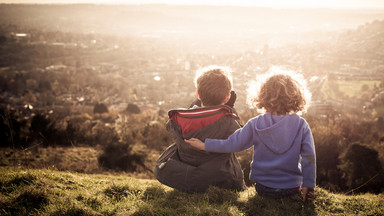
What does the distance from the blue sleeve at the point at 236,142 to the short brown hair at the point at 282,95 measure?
1.07ft

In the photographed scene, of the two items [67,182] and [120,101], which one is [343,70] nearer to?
[67,182]

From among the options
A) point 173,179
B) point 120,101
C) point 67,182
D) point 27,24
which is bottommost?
point 120,101

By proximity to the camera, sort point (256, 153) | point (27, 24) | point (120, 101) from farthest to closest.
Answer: point (27, 24) → point (120, 101) → point (256, 153)

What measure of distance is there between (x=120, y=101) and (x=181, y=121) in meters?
46.9

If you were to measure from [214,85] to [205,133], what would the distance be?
2.04ft

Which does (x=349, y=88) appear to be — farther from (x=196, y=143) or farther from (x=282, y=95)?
(x=196, y=143)

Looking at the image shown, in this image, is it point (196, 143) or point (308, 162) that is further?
point (196, 143)

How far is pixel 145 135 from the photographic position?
12.6 meters

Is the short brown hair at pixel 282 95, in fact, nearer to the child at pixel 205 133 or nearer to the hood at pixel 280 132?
the hood at pixel 280 132

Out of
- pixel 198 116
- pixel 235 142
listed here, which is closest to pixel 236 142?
pixel 235 142

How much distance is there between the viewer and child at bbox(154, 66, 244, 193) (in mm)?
2967

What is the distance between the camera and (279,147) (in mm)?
2693

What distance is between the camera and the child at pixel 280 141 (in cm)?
266

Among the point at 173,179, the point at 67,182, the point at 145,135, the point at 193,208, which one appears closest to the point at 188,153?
the point at 173,179
